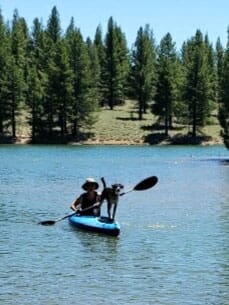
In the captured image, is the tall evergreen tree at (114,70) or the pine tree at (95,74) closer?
the pine tree at (95,74)

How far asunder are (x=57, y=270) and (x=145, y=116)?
348 ft

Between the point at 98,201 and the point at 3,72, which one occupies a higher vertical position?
the point at 3,72

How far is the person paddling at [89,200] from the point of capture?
91.1ft

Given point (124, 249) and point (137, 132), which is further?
point (137, 132)

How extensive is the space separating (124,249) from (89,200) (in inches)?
174

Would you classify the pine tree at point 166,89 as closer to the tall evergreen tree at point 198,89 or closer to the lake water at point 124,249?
the tall evergreen tree at point 198,89

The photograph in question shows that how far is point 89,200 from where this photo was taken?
92.7ft

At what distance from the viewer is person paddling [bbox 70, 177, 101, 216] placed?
27781mm

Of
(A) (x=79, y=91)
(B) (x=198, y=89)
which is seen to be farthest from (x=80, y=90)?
(B) (x=198, y=89)

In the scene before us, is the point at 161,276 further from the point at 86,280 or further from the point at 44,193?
the point at 44,193

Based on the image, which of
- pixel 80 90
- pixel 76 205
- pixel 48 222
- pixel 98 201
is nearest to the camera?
pixel 98 201

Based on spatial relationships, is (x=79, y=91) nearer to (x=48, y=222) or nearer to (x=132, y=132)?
(x=132, y=132)

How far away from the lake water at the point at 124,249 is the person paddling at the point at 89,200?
1.03m

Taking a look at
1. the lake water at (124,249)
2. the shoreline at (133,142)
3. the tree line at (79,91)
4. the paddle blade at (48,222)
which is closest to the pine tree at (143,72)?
the tree line at (79,91)
